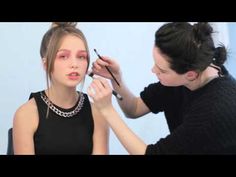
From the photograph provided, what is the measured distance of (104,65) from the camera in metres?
1.14

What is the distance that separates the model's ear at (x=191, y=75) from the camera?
3.12 ft

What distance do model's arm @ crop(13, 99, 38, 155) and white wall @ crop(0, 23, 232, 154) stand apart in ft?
1.37

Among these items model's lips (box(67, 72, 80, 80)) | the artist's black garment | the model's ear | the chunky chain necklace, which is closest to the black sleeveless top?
the chunky chain necklace

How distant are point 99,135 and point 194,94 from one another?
0.32 metres

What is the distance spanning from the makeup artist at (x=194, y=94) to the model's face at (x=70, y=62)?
0.09 metres

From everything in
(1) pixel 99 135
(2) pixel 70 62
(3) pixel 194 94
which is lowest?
(1) pixel 99 135

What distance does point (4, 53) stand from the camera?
1445mm

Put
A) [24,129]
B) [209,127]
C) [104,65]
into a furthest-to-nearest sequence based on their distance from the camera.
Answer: [104,65] → [24,129] → [209,127]

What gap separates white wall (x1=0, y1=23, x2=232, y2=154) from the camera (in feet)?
4.74

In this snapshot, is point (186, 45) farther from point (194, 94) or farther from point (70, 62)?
point (70, 62)

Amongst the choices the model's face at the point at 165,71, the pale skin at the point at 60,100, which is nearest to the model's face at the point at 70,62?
the pale skin at the point at 60,100

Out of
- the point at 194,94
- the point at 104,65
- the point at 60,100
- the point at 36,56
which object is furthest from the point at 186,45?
the point at 36,56

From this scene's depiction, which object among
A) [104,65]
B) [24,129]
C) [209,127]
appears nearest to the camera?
[209,127]
